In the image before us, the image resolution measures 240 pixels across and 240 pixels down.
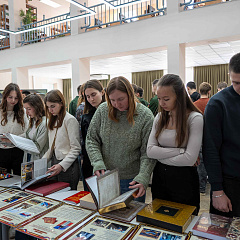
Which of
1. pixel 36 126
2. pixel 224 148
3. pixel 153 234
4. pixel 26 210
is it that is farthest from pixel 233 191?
pixel 36 126

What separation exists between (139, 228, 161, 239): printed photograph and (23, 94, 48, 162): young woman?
4.08ft

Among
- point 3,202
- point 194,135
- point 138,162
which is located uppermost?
point 194,135

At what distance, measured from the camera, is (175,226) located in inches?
41.2

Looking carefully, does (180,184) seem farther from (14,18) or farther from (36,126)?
(14,18)

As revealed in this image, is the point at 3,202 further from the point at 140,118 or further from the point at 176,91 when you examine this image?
the point at 176,91

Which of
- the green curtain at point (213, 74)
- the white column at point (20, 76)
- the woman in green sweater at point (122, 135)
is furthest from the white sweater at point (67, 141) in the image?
the green curtain at point (213, 74)

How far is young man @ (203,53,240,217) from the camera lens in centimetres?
124

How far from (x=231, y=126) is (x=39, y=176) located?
1249 mm

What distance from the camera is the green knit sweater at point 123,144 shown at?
Answer: 1491mm

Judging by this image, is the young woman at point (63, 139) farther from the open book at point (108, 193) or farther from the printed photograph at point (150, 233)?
the printed photograph at point (150, 233)

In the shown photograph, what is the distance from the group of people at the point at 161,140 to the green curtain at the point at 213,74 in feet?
31.0

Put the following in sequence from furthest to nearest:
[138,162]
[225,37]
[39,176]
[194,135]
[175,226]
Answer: [225,37] → [39,176] → [138,162] → [194,135] → [175,226]

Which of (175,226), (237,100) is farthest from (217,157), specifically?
(175,226)

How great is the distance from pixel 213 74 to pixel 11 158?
971cm
